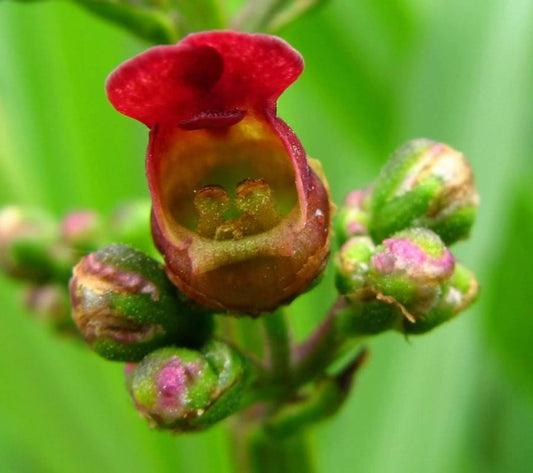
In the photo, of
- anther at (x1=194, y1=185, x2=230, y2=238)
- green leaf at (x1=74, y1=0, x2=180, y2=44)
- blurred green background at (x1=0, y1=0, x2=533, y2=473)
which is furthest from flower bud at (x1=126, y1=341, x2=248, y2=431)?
blurred green background at (x1=0, y1=0, x2=533, y2=473)

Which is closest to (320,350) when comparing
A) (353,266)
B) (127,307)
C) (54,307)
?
(353,266)

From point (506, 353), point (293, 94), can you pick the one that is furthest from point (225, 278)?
point (293, 94)

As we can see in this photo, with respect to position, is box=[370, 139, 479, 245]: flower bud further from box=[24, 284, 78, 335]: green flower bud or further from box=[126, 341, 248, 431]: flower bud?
box=[24, 284, 78, 335]: green flower bud

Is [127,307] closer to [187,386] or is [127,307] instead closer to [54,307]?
[187,386]

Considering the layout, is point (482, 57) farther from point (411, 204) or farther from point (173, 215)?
point (173, 215)

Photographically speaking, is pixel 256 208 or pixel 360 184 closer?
pixel 256 208
